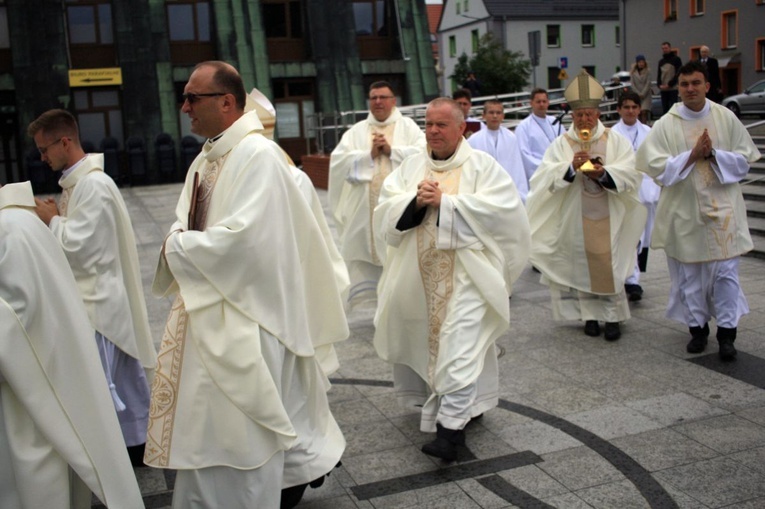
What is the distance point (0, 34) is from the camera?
2594 centimetres

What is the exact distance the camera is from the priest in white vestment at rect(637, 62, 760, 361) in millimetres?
6633

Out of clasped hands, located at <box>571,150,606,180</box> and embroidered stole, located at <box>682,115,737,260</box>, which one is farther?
clasped hands, located at <box>571,150,606,180</box>

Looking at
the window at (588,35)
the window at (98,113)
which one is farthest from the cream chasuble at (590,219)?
the window at (588,35)

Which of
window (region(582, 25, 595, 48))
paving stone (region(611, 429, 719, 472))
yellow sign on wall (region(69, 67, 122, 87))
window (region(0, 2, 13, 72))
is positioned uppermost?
window (region(582, 25, 595, 48))

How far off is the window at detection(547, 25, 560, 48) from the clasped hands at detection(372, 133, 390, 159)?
176 ft

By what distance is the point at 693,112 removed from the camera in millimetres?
6875

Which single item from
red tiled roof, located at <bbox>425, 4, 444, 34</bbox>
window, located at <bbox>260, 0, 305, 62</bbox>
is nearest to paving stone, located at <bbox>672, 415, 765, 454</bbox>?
window, located at <bbox>260, 0, 305, 62</bbox>

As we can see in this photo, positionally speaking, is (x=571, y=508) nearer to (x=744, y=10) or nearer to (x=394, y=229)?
(x=394, y=229)

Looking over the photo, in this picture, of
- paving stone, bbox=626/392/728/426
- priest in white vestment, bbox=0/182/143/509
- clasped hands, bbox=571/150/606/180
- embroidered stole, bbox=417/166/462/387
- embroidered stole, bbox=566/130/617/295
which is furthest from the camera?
embroidered stole, bbox=566/130/617/295

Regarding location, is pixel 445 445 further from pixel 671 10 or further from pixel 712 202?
pixel 671 10

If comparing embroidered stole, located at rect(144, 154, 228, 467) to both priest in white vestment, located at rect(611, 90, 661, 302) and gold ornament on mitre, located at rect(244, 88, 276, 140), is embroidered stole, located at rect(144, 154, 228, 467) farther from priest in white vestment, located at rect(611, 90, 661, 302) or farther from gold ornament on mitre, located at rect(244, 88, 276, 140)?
priest in white vestment, located at rect(611, 90, 661, 302)

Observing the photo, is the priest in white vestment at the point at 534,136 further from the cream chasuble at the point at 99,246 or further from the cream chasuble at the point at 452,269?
the cream chasuble at the point at 99,246

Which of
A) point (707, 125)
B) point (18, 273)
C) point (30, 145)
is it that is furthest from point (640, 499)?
point (30, 145)

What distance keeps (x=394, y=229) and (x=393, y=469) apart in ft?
4.50
